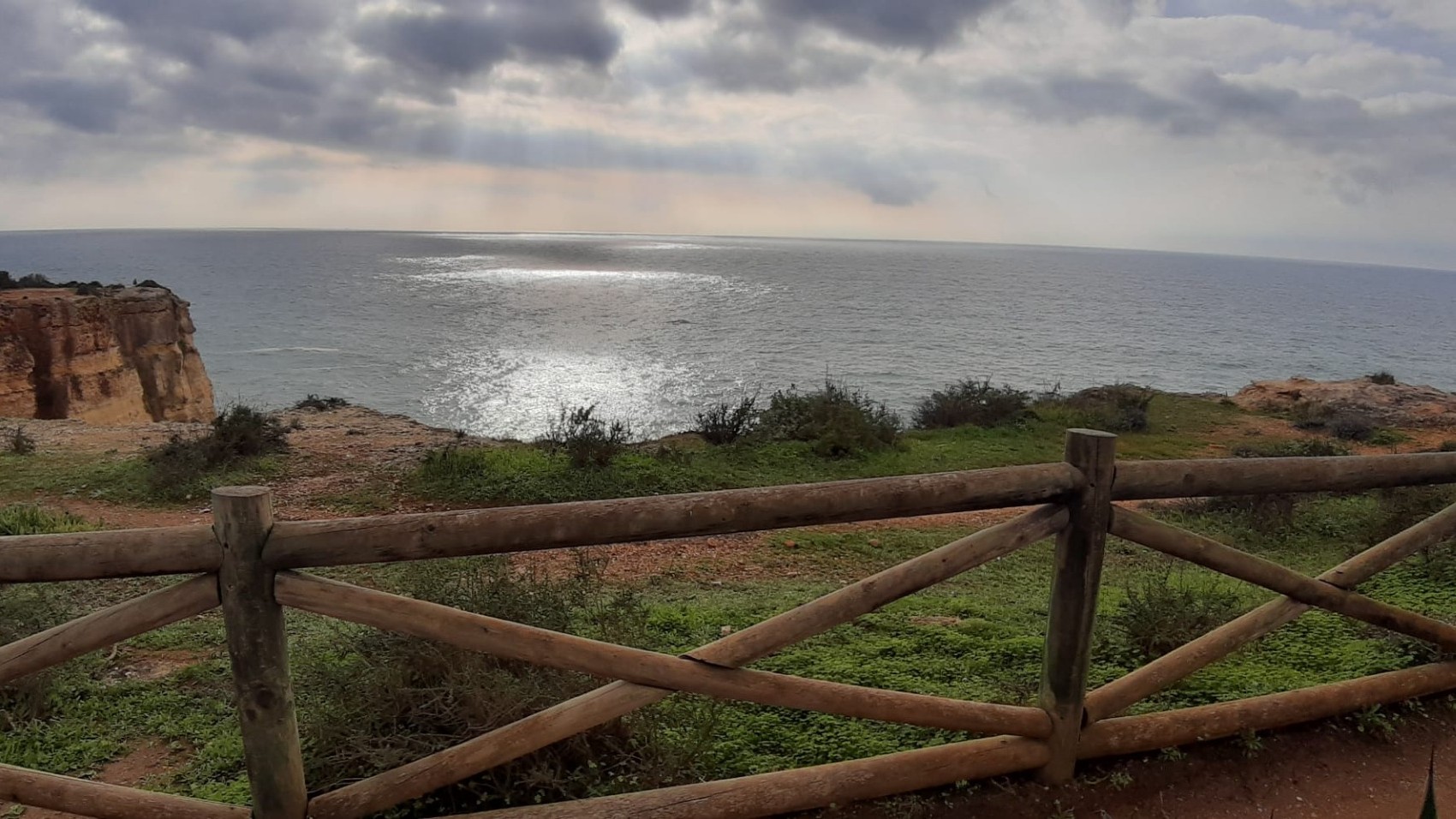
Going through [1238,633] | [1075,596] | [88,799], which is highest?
[1075,596]

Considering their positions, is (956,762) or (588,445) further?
(588,445)

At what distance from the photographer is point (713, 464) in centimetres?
1196

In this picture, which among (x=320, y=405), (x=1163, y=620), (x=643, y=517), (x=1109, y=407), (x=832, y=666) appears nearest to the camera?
(x=643, y=517)

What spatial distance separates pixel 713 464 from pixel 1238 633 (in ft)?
28.9

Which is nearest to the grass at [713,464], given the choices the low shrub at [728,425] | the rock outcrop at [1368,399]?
the low shrub at [728,425]

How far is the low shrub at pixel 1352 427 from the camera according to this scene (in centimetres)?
1717

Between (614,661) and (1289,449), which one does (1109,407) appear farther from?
(614,661)

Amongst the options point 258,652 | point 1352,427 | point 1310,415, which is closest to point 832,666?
point 258,652

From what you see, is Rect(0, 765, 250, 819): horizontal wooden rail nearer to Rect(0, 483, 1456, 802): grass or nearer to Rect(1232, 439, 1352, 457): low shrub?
Rect(0, 483, 1456, 802): grass

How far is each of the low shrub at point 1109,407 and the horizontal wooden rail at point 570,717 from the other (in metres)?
13.8

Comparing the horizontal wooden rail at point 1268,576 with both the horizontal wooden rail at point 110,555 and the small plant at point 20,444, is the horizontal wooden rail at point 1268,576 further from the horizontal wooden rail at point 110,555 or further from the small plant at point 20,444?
the small plant at point 20,444

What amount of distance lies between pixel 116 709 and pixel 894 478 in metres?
4.35

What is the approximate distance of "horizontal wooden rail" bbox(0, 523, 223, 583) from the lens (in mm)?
2293

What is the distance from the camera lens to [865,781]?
3.01 metres
